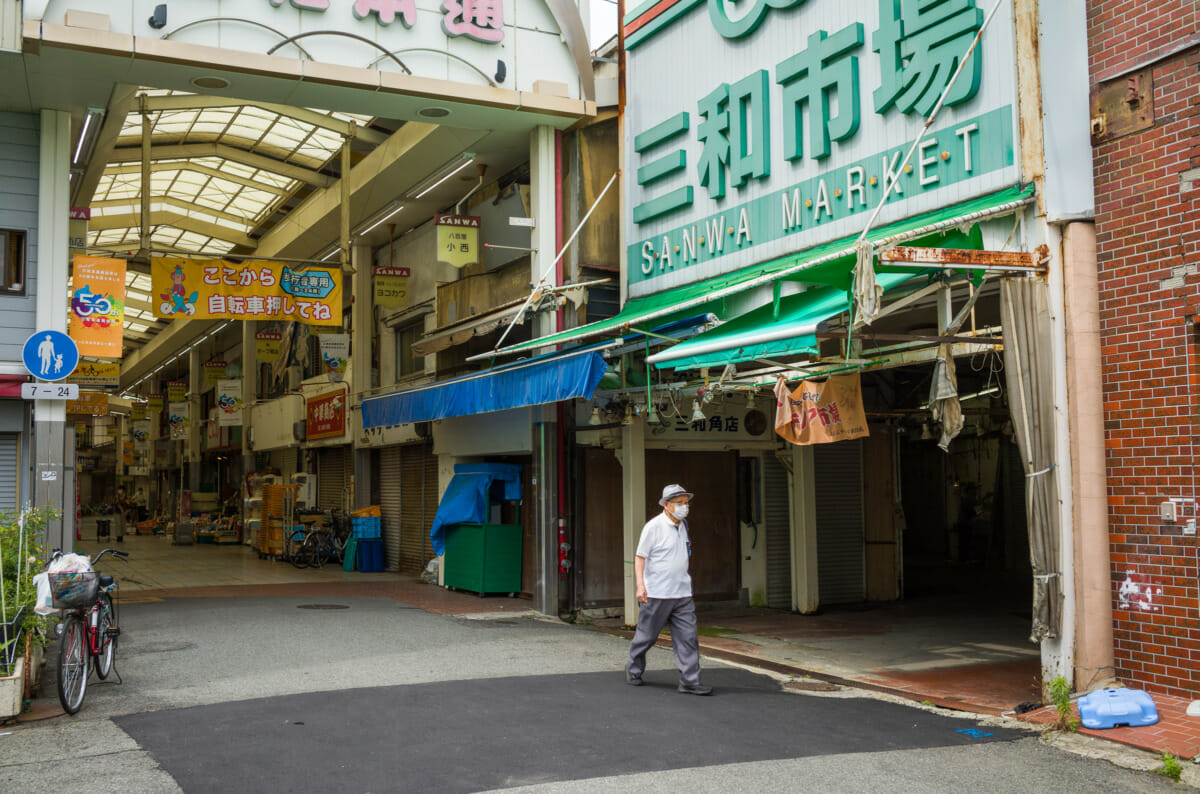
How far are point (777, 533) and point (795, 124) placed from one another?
6.79m

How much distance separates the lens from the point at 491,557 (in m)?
16.9

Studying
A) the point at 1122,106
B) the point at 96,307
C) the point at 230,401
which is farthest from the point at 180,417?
the point at 1122,106

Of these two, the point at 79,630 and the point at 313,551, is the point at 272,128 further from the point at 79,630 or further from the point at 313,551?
the point at 79,630

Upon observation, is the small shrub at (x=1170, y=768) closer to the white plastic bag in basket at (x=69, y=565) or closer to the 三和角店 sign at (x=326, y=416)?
the white plastic bag in basket at (x=69, y=565)

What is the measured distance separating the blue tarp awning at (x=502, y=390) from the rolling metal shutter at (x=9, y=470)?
19.0 feet

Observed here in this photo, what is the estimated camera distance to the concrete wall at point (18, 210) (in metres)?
13.4

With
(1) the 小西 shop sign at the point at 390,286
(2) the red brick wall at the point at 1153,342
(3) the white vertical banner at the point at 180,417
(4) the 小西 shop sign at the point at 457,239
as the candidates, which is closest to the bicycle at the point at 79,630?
(2) the red brick wall at the point at 1153,342

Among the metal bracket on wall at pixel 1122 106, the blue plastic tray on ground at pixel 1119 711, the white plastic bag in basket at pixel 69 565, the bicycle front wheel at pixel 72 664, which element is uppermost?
the metal bracket on wall at pixel 1122 106

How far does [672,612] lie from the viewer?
9531mm

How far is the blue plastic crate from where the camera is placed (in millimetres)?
22203

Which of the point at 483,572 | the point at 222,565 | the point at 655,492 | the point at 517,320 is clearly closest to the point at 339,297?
the point at 517,320

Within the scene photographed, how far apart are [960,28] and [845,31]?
5.55ft

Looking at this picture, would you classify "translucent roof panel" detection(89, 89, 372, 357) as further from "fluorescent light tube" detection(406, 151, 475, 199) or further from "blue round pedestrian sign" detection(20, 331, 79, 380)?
"blue round pedestrian sign" detection(20, 331, 79, 380)

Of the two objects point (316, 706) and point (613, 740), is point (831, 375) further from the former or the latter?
point (316, 706)
